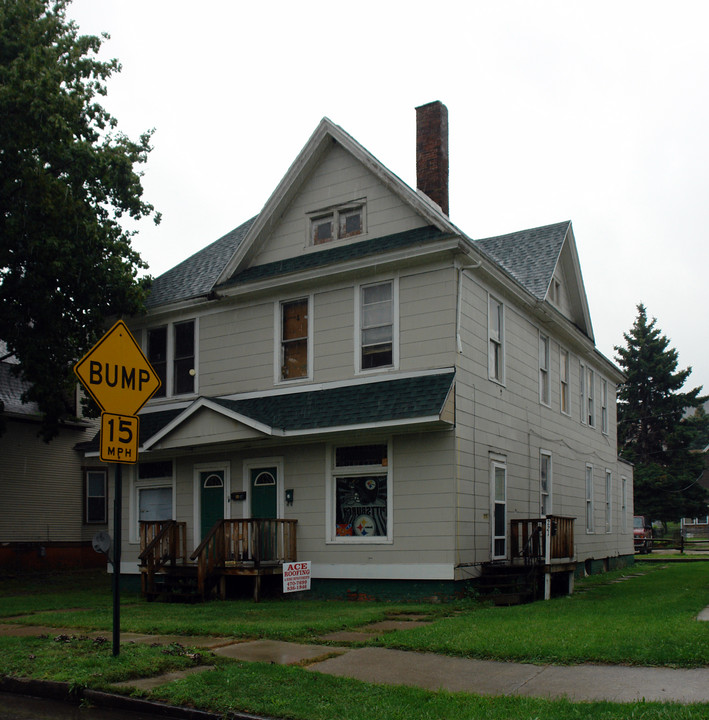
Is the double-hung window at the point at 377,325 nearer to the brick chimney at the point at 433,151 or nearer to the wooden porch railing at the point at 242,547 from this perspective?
the brick chimney at the point at 433,151

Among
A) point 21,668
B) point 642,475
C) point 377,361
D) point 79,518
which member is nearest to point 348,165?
point 377,361

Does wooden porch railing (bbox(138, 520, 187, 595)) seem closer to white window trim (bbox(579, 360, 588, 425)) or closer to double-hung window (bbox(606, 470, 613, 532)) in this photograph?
white window trim (bbox(579, 360, 588, 425))

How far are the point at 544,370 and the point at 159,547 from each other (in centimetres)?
1001

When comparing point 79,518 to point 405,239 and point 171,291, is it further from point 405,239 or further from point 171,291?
point 405,239

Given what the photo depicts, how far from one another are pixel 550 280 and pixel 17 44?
545 inches

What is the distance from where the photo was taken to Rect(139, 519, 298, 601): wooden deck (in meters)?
15.4

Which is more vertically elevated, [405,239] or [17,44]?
[17,44]

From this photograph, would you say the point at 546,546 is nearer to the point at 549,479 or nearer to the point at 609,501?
the point at 549,479

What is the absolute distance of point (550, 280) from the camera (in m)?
19.9

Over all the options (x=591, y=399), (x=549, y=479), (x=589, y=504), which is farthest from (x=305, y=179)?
(x=589, y=504)

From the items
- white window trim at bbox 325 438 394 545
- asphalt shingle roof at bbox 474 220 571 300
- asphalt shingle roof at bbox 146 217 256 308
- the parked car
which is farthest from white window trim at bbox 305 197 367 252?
the parked car

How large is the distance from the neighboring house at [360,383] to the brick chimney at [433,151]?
0.04 meters

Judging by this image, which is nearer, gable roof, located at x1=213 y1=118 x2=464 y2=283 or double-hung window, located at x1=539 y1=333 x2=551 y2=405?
gable roof, located at x1=213 y1=118 x2=464 y2=283

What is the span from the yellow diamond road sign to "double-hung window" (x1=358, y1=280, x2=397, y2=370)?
25.6 feet
